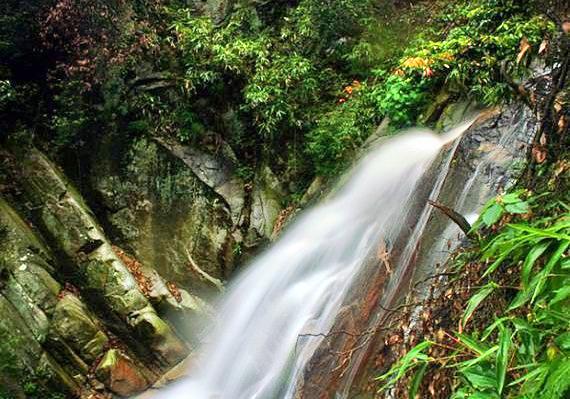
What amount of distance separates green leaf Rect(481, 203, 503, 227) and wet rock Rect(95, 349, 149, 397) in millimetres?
5088

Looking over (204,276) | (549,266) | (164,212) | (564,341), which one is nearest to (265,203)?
(204,276)

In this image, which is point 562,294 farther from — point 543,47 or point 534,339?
point 543,47

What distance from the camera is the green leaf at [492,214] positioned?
1932 mm

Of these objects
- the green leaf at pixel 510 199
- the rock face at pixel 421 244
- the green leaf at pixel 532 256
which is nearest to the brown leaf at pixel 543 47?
the rock face at pixel 421 244

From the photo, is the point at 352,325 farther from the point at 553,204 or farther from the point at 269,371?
the point at 553,204

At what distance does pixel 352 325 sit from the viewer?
12.0 ft

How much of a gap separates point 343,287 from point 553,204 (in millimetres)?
2531

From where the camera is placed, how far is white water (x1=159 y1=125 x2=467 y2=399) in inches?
175

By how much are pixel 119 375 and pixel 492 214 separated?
5.18 metres

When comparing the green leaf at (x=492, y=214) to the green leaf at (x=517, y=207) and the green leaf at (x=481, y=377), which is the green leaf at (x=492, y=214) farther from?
the green leaf at (x=481, y=377)

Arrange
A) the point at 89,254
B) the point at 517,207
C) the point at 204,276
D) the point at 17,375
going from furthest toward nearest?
1. the point at 204,276
2. the point at 89,254
3. the point at 17,375
4. the point at 517,207

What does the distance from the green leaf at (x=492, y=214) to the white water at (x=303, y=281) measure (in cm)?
221

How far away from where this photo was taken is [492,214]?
196 cm

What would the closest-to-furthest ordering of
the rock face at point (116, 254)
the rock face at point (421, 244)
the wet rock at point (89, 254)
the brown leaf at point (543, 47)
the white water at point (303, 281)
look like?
1. the brown leaf at point (543, 47)
2. the rock face at point (421, 244)
3. the white water at point (303, 281)
4. the rock face at point (116, 254)
5. the wet rock at point (89, 254)
